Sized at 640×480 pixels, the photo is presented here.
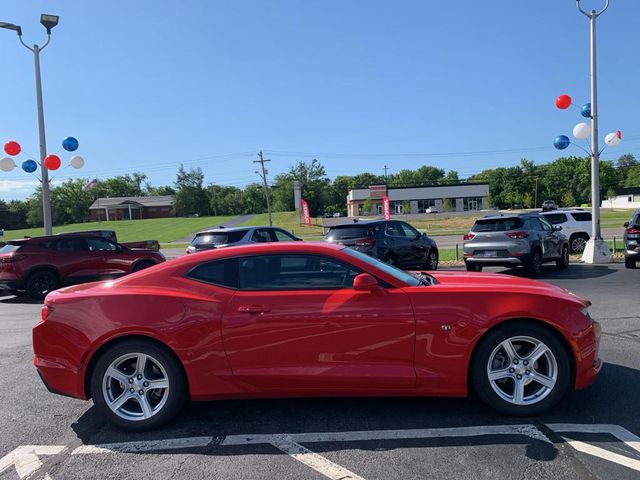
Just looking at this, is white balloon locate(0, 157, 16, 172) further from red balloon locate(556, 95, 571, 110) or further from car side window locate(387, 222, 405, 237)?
red balloon locate(556, 95, 571, 110)

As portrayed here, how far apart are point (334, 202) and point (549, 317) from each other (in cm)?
12003

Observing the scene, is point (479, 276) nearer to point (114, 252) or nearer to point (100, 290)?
point (100, 290)

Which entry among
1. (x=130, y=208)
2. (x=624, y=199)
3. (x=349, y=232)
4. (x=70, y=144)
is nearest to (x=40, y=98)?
(x=70, y=144)

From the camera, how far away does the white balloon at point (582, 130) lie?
1554 centimetres

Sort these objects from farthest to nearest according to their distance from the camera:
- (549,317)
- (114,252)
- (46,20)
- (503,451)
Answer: (46,20)
(114,252)
(549,317)
(503,451)

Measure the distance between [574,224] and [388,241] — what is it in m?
8.62

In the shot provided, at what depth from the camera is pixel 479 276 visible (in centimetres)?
468

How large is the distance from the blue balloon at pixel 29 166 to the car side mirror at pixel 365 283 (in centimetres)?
1923

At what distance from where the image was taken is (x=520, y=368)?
389 centimetres

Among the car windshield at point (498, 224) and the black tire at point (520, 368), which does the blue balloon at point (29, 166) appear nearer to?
the car windshield at point (498, 224)

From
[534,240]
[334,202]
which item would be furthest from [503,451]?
[334,202]

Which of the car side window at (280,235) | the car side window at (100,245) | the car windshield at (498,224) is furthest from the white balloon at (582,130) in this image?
the car side window at (100,245)

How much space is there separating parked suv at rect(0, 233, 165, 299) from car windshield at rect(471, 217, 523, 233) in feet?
30.3

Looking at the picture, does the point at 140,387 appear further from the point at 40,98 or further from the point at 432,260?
the point at 40,98
